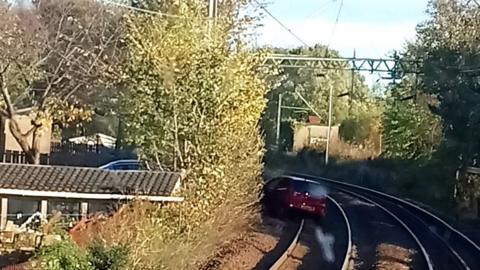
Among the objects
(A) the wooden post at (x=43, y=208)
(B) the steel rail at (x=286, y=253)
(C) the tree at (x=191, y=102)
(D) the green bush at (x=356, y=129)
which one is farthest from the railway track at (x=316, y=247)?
(D) the green bush at (x=356, y=129)

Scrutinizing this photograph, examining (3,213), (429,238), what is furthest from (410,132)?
(3,213)

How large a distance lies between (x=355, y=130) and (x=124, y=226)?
2814 inches

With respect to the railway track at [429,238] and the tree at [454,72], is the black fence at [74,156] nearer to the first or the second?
the railway track at [429,238]

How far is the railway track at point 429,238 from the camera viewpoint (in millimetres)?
27344

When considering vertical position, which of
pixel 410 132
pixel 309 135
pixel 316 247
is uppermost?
pixel 410 132

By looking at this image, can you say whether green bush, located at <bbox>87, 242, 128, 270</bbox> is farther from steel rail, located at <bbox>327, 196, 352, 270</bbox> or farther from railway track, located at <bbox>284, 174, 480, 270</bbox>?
railway track, located at <bbox>284, 174, 480, 270</bbox>

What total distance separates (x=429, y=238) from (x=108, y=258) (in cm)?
1783

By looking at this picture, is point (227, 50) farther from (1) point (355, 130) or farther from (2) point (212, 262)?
(1) point (355, 130)

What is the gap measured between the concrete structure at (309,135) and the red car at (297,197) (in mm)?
48153

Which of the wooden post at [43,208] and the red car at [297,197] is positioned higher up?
the wooden post at [43,208]

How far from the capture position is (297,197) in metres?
37.5

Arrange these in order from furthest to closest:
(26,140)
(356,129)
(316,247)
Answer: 1. (356,129)
2. (26,140)
3. (316,247)

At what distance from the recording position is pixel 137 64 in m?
25.9

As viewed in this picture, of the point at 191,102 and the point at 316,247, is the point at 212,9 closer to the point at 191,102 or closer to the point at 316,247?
the point at 191,102
